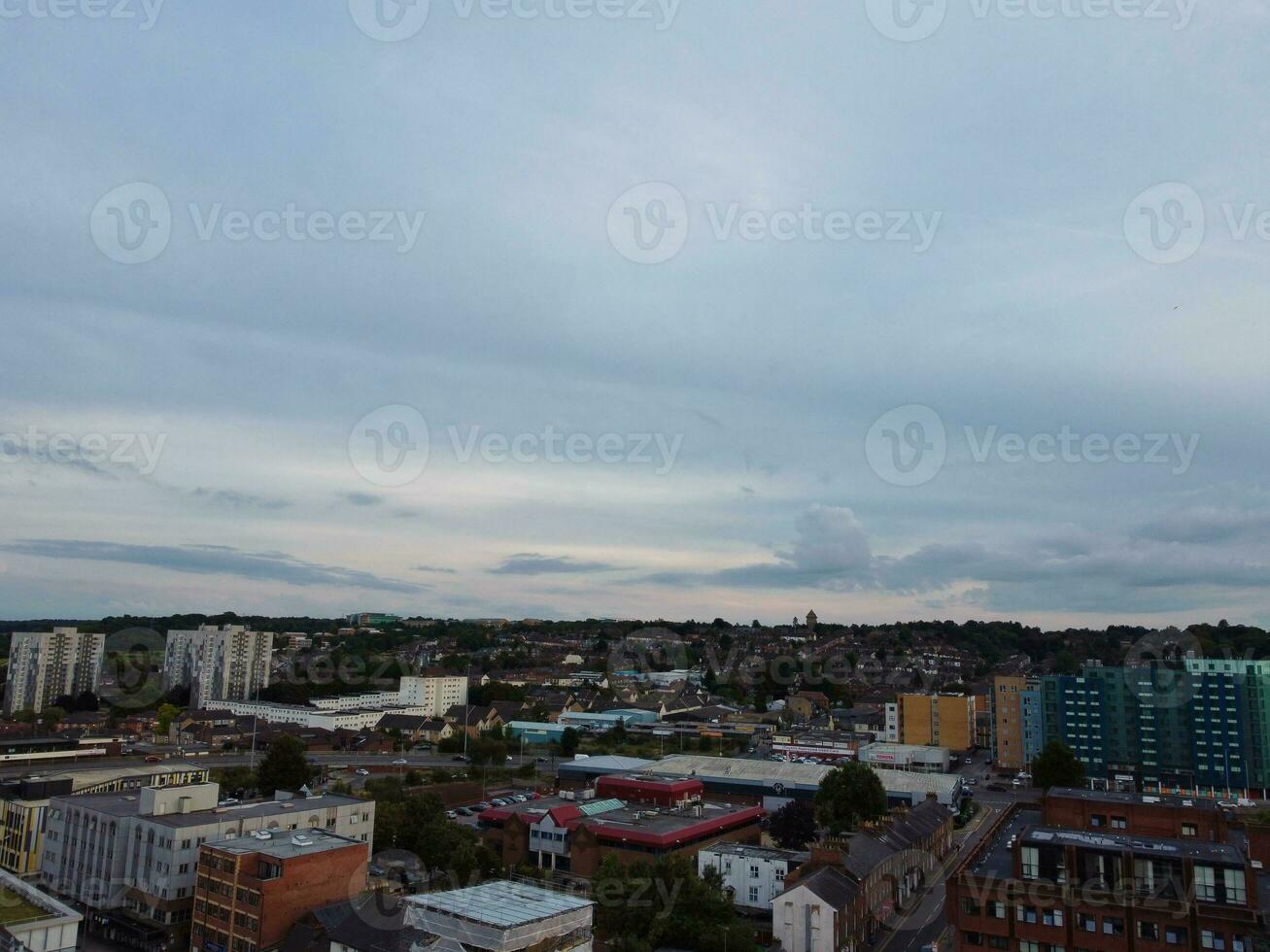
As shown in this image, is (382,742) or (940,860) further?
(382,742)

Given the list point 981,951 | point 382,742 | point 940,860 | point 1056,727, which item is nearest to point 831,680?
point 1056,727

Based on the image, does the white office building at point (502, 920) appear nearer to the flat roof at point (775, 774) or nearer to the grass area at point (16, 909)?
the grass area at point (16, 909)

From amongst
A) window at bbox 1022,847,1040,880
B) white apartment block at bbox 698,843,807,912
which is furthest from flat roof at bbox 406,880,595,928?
window at bbox 1022,847,1040,880

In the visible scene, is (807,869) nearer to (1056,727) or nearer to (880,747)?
(880,747)

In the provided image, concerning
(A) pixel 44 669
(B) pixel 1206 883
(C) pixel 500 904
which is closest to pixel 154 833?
(C) pixel 500 904

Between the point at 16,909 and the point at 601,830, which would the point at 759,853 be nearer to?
the point at 601,830
